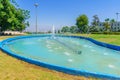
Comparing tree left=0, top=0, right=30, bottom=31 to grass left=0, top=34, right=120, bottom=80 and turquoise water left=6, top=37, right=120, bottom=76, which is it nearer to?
turquoise water left=6, top=37, right=120, bottom=76

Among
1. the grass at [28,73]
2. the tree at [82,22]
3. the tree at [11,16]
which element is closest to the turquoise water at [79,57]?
the grass at [28,73]

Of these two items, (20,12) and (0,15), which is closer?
(0,15)

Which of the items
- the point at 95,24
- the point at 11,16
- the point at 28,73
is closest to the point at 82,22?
the point at 95,24

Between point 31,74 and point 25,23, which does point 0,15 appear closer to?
point 25,23

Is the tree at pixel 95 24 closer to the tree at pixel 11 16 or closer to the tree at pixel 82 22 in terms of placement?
the tree at pixel 82 22

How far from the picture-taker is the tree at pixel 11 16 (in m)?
31.6

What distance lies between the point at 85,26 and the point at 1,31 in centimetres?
3580

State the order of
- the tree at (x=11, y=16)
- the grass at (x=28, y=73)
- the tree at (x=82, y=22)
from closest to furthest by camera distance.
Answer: the grass at (x=28, y=73), the tree at (x=11, y=16), the tree at (x=82, y=22)

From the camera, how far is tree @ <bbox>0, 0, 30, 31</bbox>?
Answer: 31.6 meters

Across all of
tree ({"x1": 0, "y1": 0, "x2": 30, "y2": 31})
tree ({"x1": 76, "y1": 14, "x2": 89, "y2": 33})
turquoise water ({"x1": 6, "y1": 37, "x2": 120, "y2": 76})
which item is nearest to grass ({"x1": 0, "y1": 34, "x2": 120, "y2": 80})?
turquoise water ({"x1": 6, "y1": 37, "x2": 120, "y2": 76})

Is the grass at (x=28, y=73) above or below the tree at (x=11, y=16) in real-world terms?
below

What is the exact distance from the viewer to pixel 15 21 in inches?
1286

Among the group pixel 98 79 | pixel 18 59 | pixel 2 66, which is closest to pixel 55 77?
pixel 98 79

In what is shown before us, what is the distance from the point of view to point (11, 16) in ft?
105
